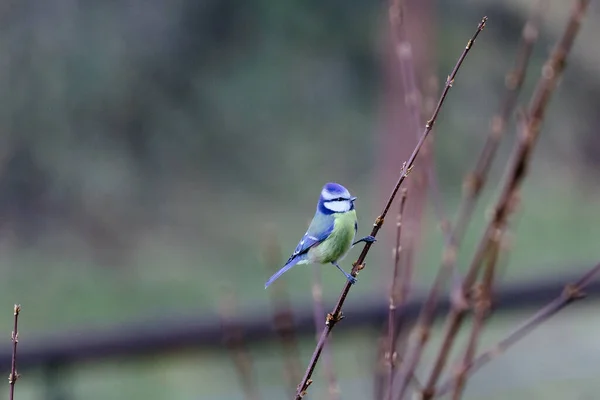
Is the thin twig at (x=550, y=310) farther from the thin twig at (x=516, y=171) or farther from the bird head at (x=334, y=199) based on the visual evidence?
the bird head at (x=334, y=199)

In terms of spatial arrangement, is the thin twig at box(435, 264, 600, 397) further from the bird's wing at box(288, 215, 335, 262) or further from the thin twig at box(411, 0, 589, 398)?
the bird's wing at box(288, 215, 335, 262)

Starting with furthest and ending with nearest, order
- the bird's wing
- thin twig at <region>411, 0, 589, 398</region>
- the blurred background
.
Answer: the blurred background
the bird's wing
thin twig at <region>411, 0, 589, 398</region>

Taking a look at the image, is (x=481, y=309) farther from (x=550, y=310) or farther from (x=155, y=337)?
(x=155, y=337)

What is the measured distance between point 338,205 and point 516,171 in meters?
0.20

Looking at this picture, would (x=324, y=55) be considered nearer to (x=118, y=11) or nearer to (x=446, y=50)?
(x=446, y=50)

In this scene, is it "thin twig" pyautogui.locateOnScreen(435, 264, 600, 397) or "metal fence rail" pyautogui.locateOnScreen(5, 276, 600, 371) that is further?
"metal fence rail" pyautogui.locateOnScreen(5, 276, 600, 371)

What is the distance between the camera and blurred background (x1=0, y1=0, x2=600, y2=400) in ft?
9.89

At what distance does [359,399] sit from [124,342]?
2.71 ft

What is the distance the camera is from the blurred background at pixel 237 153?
3.01 meters

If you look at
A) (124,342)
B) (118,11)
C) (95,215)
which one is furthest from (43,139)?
(124,342)

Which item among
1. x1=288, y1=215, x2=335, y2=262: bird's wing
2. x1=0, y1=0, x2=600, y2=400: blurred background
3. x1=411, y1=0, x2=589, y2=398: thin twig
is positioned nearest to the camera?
x1=411, y1=0, x2=589, y2=398: thin twig

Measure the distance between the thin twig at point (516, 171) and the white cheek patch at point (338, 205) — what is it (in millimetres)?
151

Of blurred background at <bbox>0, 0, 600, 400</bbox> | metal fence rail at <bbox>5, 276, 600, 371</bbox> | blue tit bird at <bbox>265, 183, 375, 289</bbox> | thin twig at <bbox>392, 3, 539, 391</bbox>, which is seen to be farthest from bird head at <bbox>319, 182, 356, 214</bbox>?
blurred background at <bbox>0, 0, 600, 400</bbox>

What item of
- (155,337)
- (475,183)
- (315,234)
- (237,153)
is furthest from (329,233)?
(237,153)
